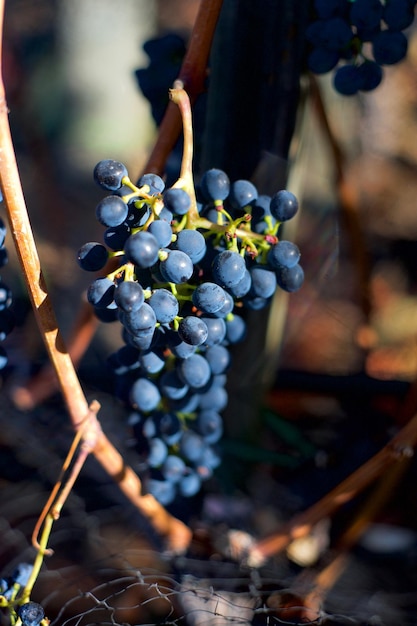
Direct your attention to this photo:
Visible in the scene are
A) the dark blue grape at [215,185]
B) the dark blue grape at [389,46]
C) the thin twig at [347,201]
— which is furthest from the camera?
the thin twig at [347,201]

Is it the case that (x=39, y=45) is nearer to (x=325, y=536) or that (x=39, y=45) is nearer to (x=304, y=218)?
(x=304, y=218)

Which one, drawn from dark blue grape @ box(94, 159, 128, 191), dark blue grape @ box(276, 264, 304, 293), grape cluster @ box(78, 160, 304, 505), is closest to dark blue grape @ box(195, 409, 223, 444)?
grape cluster @ box(78, 160, 304, 505)

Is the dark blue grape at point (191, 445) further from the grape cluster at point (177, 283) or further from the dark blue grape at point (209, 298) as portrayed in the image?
the dark blue grape at point (209, 298)

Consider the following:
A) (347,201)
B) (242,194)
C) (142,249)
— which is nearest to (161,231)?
(142,249)

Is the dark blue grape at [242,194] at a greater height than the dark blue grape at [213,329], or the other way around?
the dark blue grape at [242,194]

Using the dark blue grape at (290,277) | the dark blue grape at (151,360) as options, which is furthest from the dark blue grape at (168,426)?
the dark blue grape at (290,277)

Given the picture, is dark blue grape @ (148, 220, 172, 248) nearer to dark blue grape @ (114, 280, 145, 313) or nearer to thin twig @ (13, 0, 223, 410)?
dark blue grape @ (114, 280, 145, 313)

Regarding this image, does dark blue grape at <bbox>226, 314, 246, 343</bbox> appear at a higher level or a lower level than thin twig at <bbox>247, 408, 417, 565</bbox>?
higher
